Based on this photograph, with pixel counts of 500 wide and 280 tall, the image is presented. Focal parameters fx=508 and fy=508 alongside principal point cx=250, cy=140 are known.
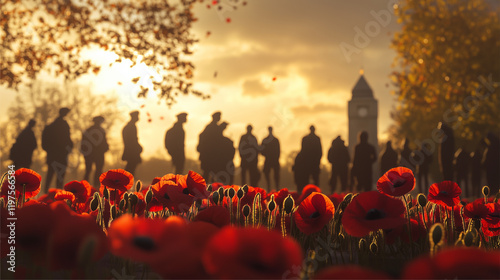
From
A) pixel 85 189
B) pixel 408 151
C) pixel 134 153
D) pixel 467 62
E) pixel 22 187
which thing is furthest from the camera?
pixel 467 62

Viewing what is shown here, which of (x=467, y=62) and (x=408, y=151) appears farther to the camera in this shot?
(x=467, y=62)

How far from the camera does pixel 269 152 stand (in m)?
16.8

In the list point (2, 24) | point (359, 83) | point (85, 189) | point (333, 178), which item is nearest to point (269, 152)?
point (333, 178)

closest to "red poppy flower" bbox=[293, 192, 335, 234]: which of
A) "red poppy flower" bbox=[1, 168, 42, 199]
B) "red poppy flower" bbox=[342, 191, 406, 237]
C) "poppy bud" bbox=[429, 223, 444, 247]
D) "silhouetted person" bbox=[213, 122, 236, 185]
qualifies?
"red poppy flower" bbox=[342, 191, 406, 237]

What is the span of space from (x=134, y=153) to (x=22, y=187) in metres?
10.8

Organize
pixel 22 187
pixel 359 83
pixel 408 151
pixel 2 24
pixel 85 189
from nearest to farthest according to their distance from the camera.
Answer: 1. pixel 22 187
2. pixel 85 189
3. pixel 2 24
4. pixel 408 151
5. pixel 359 83

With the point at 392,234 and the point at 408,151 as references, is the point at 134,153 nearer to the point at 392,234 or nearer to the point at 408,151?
the point at 408,151

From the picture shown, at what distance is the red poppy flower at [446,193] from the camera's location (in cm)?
310

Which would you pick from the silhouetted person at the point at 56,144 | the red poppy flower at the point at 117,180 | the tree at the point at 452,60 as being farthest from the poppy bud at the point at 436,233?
the tree at the point at 452,60

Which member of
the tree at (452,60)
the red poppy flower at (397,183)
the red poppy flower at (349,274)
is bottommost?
the red poppy flower at (349,274)

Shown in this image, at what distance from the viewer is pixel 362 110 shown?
57.4 meters

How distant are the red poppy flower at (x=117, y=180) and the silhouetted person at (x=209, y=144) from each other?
31.9 ft

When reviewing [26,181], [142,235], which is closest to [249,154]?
[26,181]

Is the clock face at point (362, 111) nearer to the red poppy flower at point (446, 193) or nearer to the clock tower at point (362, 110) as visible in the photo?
the clock tower at point (362, 110)
